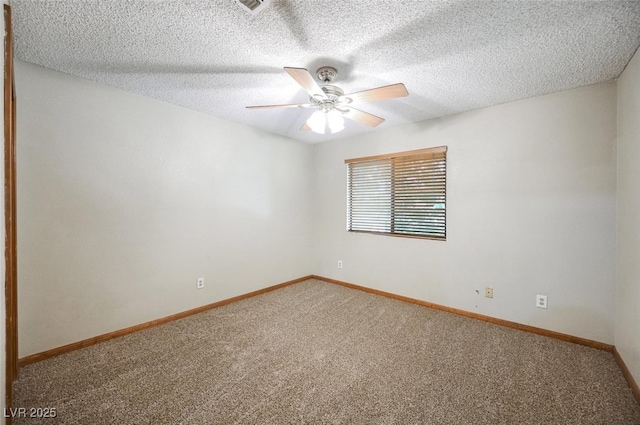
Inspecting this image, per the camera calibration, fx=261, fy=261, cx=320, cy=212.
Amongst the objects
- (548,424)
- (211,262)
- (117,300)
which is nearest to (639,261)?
(548,424)

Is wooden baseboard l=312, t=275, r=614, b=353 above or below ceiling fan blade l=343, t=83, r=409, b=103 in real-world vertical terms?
below

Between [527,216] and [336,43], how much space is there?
237cm

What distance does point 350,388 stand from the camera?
5.64 feet

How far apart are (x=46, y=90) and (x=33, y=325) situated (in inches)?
70.7

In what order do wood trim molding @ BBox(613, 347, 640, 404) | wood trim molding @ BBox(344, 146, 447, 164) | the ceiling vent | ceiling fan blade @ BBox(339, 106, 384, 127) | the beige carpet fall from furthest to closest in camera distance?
1. wood trim molding @ BBox(344, 146, 447, 164)
2. ceiling fan blade @ BBox(339, 106, 384, 127)
3. wood trim molding @ BBox(613, 347, 640, 404)
4. the beige carpet
5. the ceiling vent

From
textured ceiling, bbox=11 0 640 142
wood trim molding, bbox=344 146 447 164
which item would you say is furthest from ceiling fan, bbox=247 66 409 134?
wood trim molding, bbox=344 146 447 164

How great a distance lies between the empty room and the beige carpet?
0.02m

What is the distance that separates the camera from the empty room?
1520mm

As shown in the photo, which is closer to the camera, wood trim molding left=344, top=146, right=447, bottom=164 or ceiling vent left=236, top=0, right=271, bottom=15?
ceiling vent left=236, top=0, right=271, bottom=15

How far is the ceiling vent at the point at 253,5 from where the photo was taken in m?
1.34

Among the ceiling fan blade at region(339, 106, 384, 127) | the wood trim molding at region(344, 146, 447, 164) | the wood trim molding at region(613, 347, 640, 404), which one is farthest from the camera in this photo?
the wood trim molding at region(344, 146, 447, 164)

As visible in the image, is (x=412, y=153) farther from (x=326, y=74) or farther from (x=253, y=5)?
(x=253, y=5)

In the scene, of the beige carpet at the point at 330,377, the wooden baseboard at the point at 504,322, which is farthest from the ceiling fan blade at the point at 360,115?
the wooden baseboard at the point at 504,322

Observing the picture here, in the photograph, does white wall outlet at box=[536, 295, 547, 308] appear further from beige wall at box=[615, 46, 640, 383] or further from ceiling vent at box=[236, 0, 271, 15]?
ceiling vent at box=[236, 0, 271, 15]
